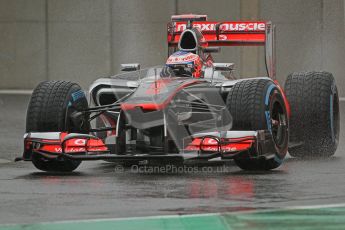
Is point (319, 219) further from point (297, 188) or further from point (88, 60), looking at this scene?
point (88, 60)

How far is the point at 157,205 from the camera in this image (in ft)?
29.9

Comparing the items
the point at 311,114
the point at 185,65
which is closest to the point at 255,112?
the point at 185,65

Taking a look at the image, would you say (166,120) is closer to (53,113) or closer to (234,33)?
(53,113)

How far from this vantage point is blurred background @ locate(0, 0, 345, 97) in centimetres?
2641

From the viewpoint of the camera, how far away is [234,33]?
14.6 m

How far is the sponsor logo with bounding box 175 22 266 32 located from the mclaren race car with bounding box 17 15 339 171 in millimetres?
1393

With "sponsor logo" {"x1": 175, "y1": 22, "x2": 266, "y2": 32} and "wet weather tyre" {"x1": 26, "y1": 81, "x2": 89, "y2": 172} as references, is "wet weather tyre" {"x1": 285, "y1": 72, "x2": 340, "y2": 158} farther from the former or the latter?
"wet weather tyre" {"x1": 26, "y1": 81, "x2": 89, "y2": 172}

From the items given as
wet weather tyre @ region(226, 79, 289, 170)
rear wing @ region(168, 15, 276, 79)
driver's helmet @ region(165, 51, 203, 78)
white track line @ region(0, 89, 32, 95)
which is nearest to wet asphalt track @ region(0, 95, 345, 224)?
wet weather tyre @ region(226, 79, 289, 170)

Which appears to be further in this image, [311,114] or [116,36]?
[116,36]

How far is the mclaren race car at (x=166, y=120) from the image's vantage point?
1143 centimetres

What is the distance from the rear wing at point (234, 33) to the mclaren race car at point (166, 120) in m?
1.02

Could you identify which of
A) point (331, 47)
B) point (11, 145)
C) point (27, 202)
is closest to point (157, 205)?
point (27, 202)

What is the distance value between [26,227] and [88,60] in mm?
19460

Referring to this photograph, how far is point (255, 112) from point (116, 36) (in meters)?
15.8
